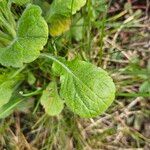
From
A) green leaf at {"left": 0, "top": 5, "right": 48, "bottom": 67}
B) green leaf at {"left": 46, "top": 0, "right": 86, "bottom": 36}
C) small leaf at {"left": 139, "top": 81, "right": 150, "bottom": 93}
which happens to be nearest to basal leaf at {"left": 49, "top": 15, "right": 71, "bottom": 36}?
green leaf at {"left": 46, "top": 0, "right": 86, "bottom": 36}

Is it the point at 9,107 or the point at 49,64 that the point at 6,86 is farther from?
the point at 49,64

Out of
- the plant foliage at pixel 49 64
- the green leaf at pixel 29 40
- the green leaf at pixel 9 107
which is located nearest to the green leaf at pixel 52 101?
the plant foliage at pixel 49 64

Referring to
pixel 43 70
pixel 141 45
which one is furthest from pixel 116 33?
pixel 43 70

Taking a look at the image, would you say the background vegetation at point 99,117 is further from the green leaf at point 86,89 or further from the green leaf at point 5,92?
the green leaf at point 86,89

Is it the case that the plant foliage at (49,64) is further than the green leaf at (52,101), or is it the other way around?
the green leaf at (52,101)

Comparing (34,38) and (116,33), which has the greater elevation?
(34,38)

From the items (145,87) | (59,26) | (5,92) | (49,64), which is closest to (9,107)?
(5,92)

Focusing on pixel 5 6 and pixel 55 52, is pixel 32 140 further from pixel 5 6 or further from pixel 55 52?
pixel 5 6

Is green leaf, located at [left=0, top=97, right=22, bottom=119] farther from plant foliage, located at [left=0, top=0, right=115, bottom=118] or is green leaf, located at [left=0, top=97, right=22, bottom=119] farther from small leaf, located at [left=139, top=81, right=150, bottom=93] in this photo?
small leaf, located at [left=139, top=81, right=150, bottom=93]
